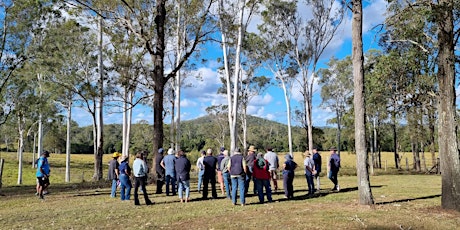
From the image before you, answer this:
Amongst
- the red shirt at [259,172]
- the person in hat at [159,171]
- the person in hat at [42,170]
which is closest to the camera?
the red shirt at [259,172]

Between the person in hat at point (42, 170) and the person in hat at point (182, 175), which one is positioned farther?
the person in hat at point (42, 170)

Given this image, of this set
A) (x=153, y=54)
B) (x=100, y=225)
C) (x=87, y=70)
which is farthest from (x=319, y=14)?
(x=100, y=225)

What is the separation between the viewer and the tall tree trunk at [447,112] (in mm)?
9930

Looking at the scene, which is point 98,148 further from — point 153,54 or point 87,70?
point 153,54

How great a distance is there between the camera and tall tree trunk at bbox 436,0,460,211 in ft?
32.6

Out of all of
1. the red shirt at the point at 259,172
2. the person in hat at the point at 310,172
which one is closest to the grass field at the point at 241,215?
the red shirt at the point at 259,172

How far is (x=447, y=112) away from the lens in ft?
33.5

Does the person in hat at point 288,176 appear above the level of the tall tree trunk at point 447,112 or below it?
below

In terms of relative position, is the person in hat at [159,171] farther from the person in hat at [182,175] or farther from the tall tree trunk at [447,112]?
the tall tree trunk at [447,112]

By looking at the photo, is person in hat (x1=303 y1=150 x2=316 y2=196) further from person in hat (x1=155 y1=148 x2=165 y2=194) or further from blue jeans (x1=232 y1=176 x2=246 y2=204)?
person in hat (x1=155 y1=148 x2=165 y2=194)

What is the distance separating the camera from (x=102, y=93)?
88.5ft

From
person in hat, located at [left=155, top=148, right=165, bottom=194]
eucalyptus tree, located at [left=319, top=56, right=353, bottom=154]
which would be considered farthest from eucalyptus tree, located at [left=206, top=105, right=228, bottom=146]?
person in hat, located at [left=155, top=148, right=165, bottom=194]

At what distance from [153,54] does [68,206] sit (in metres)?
8.79

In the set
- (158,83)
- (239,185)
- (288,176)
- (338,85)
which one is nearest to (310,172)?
(288,176)
